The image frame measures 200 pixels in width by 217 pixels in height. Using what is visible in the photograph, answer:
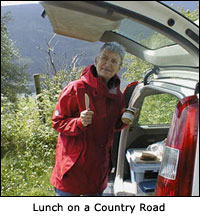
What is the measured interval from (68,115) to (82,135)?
0.18 metres

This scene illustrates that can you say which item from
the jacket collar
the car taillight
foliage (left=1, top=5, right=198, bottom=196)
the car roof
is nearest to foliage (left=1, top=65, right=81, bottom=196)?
foliage (left=1, top=5, right=198, bottom=196)

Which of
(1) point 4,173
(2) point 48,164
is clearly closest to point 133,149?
(2) point 48,164

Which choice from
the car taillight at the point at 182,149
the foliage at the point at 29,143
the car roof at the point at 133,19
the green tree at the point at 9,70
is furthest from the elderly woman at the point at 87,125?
the green tree at the point at 9,70

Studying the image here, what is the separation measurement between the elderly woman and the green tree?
4298 millimetres

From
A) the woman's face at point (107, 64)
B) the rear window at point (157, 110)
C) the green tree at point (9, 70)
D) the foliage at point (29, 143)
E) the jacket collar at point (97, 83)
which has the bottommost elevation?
the foliage at point (29, 143)

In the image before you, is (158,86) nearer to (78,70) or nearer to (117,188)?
(78,70)

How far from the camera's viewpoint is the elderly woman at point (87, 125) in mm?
1801

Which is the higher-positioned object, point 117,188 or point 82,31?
point 82,31

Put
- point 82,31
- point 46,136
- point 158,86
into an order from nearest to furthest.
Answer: point 82,31 < point 158,86 < point 46,136

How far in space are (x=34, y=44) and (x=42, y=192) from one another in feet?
6.65

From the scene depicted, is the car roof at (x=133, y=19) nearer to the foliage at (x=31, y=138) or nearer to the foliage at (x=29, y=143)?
the foliage at (x=31, y=138)

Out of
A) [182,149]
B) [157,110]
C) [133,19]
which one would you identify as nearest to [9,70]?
[157,110]

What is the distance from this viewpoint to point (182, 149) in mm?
1156

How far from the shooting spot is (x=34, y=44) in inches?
146
